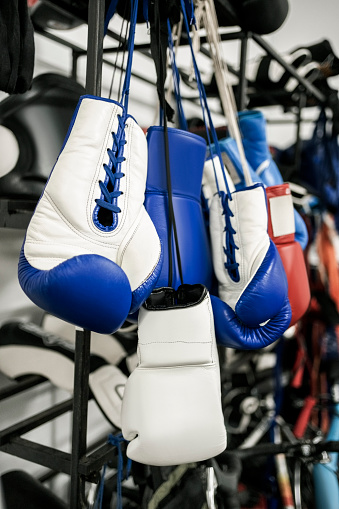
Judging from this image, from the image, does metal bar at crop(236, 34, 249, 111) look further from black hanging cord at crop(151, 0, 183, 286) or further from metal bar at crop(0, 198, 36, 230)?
metal bar at crop(0, 198, 36, 230)

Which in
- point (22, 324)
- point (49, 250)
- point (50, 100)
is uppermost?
point (50, 100)

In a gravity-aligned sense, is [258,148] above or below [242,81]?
below

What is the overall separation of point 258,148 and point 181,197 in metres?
0.34

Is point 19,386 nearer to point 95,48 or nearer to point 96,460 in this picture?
point 96,460

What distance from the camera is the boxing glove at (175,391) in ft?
1.61

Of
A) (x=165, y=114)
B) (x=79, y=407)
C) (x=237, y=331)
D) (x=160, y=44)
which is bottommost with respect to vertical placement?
(x=79, y=407)

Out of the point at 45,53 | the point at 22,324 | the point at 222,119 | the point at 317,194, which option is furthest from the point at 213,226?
the point at 222,119

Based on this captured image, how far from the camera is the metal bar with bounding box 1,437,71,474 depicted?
26.1 inches

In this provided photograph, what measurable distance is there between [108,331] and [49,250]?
4.3 inches

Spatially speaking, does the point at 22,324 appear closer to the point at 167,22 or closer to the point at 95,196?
the point at 95,196

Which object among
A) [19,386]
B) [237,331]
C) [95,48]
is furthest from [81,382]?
[95,48]

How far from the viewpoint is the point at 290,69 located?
3.80 feet

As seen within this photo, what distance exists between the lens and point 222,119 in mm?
1967

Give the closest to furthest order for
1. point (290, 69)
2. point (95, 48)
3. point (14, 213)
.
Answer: point (95, 48) < point (14, 213) < point (290, 69)
